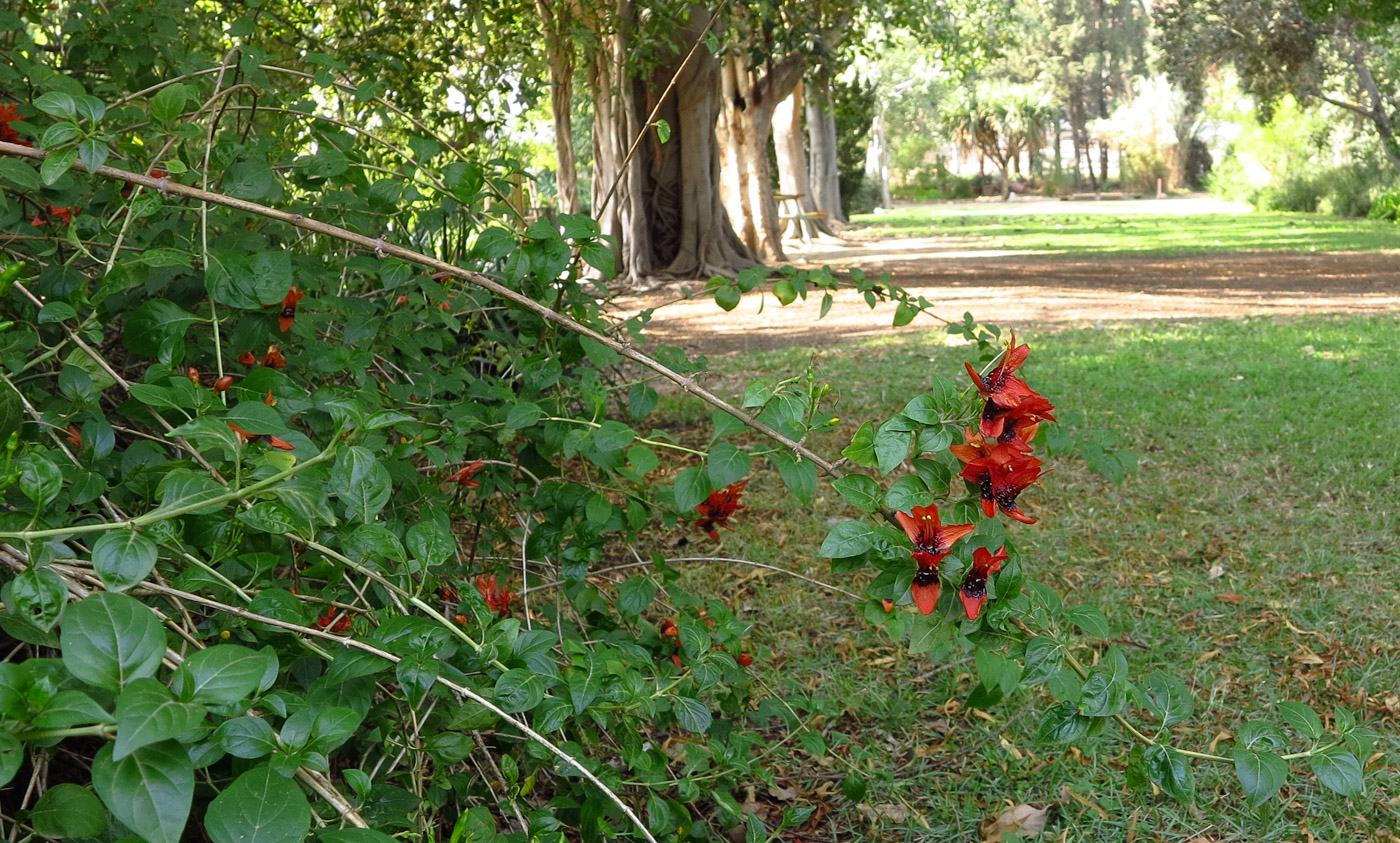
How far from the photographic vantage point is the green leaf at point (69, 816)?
923mm

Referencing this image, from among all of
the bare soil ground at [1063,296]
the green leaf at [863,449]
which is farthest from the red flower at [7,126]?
the bare soil ground at [1063,296]

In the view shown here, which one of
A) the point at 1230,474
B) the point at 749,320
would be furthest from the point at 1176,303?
the point at 1230,474

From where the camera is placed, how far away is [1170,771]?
1325 mm

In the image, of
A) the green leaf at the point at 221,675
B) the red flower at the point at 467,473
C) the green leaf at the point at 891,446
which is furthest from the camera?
the red flower at the point at 467,473

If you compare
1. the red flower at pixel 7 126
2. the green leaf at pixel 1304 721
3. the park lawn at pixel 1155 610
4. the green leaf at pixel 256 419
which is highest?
the red flower at pixel 7 126

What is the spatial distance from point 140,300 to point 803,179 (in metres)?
21.7

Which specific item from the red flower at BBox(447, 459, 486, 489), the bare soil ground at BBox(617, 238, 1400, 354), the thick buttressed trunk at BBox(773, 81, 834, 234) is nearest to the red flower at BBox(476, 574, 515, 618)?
the red flower at BBox(447, 459, 486, 489)

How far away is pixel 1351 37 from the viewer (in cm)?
2047

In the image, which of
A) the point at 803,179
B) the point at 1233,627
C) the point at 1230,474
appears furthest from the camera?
Answer: the point at 803,179

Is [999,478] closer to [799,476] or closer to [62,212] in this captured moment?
[799,476]

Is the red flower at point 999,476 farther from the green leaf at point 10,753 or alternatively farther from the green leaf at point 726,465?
the green leaf at point 10,753

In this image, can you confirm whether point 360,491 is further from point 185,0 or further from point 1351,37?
point 1351,37

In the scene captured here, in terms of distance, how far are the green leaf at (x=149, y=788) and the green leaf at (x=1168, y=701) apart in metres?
1.09

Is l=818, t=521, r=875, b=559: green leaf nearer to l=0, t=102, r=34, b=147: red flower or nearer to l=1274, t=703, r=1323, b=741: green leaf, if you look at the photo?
l=1274, t=703, r=1323, b=741: green leaf
